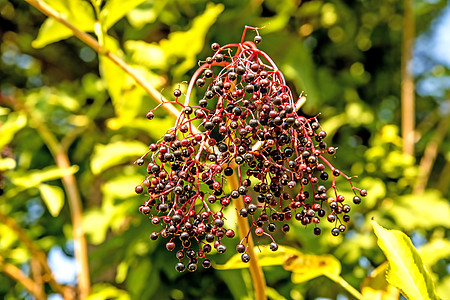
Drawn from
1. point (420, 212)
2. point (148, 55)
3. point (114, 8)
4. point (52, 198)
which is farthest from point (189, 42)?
point (420, 212)

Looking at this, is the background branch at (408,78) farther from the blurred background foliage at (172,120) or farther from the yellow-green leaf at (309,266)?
the yellow-green leaf at (309,266)

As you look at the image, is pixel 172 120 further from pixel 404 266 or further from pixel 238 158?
pixel 404 266

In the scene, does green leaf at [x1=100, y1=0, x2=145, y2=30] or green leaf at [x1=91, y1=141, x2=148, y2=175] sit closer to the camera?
green leaf at [x1=100, y1=0, x2=145, y2=30]

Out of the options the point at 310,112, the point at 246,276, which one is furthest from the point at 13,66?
the point at 246,276

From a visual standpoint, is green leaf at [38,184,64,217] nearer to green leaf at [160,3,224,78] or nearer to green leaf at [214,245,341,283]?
green leaf at [160,3,224,78]

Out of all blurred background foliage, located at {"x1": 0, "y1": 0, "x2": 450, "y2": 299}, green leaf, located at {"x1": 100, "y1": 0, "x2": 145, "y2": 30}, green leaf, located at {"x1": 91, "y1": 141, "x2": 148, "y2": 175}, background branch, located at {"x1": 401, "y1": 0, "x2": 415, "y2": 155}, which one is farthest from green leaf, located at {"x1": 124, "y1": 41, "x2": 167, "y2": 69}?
background branch, located at {"x1": 401, "y1": 0, "x2": 415, "y2": 155}

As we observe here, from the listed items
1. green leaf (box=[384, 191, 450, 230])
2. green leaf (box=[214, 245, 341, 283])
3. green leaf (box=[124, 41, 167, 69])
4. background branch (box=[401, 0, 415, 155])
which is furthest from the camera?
background branch (box=[401, 0, 415, 155])

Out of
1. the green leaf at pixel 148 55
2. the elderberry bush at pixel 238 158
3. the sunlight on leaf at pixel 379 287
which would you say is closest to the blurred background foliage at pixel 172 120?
the green leaf at pixel 148 55
